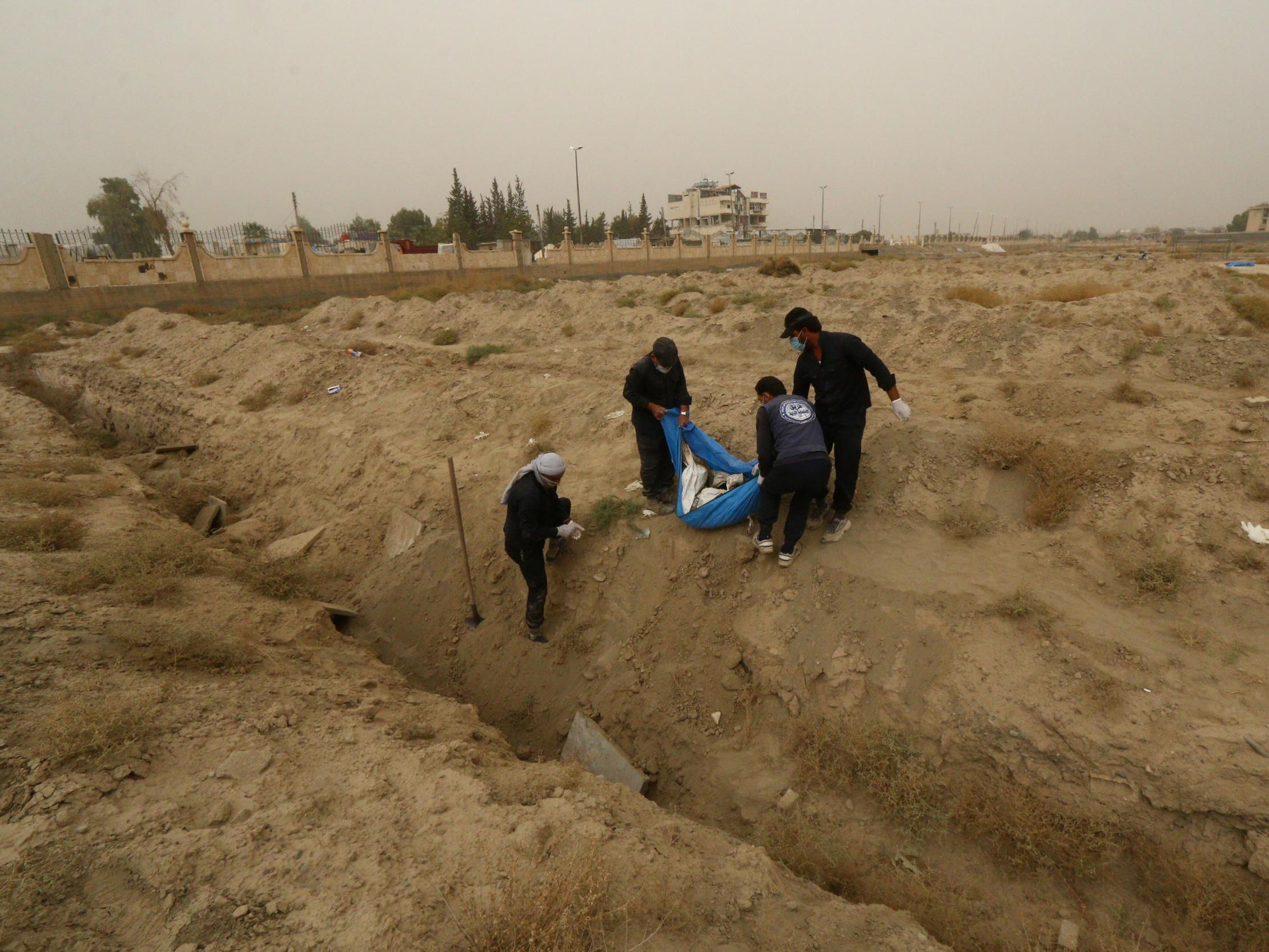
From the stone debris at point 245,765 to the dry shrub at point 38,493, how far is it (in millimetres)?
5005

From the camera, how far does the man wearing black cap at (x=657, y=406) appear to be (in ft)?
17.4

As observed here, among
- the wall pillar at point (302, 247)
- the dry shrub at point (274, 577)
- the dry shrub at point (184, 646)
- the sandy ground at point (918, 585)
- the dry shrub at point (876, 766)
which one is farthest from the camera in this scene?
the wall pillar at point (302, 247)

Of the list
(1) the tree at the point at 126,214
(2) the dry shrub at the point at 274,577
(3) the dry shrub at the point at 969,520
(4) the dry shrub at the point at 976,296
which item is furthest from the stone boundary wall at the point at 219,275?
(3) the dry shrub at the point at 969,520

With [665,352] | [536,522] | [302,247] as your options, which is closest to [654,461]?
[665,352]

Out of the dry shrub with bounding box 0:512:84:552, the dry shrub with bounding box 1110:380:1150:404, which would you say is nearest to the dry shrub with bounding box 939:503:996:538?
the dry shrub with bounding box 1110:380:1150:404

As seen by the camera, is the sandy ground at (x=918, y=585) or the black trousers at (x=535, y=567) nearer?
the sandy ground at (x=918, y=585)

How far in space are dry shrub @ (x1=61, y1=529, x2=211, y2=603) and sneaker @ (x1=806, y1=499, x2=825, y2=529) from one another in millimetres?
5279

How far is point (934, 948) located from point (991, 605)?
7.58 ft

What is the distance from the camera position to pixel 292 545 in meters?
7.23

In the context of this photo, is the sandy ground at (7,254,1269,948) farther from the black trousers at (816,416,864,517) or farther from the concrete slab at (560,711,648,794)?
the black trousers at (816,416,864,517)

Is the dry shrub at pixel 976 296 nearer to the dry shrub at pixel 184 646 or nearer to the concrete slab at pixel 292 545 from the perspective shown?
the concrete slab at pixel 292 545

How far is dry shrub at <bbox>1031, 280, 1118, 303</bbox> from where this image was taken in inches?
458

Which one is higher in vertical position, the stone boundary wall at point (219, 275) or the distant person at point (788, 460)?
the stone boundary wall at point (219, 275)

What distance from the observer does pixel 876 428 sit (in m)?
6.04
